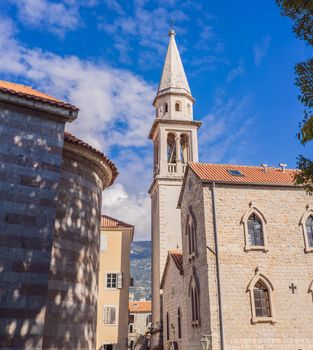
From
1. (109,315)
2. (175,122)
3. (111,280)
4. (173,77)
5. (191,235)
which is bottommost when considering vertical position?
(109,315)

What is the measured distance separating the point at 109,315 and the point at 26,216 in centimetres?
1838

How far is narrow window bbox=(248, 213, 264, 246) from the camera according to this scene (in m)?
20.5

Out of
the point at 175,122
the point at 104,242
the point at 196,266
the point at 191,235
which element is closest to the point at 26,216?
the point at 196,266

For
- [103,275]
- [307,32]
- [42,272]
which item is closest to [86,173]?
[42,272]

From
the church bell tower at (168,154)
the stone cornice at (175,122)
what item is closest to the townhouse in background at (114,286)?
the church bell tower at (168,154)

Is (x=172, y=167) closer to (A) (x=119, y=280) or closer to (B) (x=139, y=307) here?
(A) (x=119, y=280)

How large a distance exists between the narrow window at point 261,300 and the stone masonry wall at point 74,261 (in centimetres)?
998

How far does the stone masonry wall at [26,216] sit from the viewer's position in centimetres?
863

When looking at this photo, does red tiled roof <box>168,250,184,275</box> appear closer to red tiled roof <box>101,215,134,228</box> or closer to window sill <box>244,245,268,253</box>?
red tiled roof <box>101,215,134,228</box>

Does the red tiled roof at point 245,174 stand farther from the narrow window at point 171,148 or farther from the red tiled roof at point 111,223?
the narrow window at point 171,148

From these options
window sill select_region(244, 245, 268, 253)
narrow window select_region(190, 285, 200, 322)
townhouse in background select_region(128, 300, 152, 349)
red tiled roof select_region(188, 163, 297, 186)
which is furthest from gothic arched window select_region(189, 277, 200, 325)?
townhouse in background select_region(128, 300, 152, 349)

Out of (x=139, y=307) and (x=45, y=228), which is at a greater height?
(x=45, y=228)

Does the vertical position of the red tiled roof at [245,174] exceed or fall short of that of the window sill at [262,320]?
it exceeds it

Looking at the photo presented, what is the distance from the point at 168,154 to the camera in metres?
38.2
